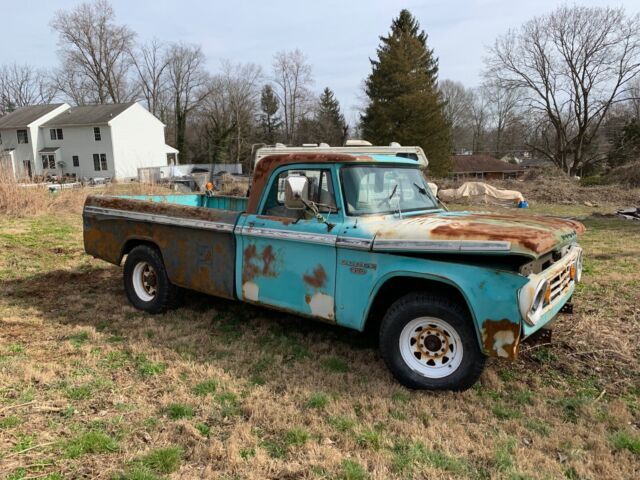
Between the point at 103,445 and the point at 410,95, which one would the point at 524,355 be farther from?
the point at 410,95

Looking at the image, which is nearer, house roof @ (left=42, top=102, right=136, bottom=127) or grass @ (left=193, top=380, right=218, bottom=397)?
grass @ (left=193, top=380, right=218, bottom=397)

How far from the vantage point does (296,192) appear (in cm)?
409

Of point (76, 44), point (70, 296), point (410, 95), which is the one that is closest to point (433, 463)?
point (70, 296)

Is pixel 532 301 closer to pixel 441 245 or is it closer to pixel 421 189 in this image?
pixel 441 245

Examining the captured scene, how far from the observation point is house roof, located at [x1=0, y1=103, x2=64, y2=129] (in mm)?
44500

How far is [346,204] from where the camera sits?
416cm

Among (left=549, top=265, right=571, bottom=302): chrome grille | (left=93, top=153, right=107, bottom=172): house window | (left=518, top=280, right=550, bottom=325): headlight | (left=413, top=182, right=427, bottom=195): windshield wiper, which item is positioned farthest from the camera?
→ (left=93, top=153, right=107, bottom=172): house window

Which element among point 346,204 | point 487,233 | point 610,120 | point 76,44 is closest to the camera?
point 487,233

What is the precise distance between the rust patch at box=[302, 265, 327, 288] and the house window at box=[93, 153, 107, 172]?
147 feet

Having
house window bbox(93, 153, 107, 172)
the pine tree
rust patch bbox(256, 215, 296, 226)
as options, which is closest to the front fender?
rust patch bbox(256, 215, 296, 226)

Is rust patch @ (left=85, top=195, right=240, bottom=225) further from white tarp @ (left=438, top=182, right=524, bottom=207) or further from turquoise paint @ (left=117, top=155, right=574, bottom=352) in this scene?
white tarp @ (left=438, top=182, right=524, bottom=207)

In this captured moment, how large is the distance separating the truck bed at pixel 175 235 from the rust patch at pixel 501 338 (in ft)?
8.38

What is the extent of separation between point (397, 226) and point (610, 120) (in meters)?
50.0

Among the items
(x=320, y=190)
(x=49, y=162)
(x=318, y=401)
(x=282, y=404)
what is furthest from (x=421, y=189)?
(x=49, y=162)
